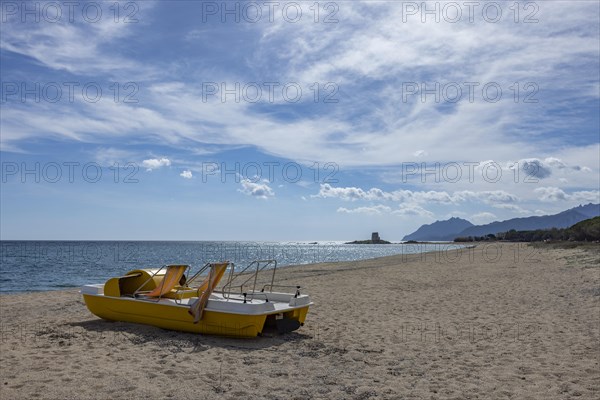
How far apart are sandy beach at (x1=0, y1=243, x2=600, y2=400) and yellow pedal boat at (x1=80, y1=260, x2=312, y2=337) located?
222 millimetres

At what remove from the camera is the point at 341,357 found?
754 cm

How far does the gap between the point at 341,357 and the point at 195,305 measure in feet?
9.02

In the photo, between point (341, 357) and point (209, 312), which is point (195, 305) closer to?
point (209, 312)

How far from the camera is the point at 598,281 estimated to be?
15.9 meters

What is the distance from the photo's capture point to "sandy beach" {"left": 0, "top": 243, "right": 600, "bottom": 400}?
233 inches

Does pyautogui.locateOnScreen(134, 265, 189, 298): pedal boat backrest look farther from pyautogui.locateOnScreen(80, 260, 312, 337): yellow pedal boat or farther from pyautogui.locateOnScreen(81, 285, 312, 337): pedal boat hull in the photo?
pyautogui.locateOnScreen(81, 285, 312, 337): pedal boat hull

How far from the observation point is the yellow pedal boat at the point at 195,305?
8.38 meters

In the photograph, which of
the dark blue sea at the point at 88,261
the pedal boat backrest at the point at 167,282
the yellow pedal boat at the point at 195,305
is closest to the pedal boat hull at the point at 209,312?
the yellow pedal boat at the point at 195,305

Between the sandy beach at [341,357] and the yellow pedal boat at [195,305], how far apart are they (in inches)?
8.8

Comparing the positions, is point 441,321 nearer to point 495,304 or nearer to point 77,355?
point 495,304

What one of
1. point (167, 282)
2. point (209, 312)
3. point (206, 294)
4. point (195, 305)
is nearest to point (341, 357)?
point (209, 312)

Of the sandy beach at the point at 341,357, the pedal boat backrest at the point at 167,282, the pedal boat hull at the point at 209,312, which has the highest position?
the pedal boat backrest at the point at 167,282

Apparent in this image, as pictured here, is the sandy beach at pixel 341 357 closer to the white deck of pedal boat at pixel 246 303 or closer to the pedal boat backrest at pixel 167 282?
the white deck of pedal boat at pixel 246 303

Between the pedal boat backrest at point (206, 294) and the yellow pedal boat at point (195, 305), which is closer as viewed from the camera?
the yellow pedal boat at point (195, 305)
